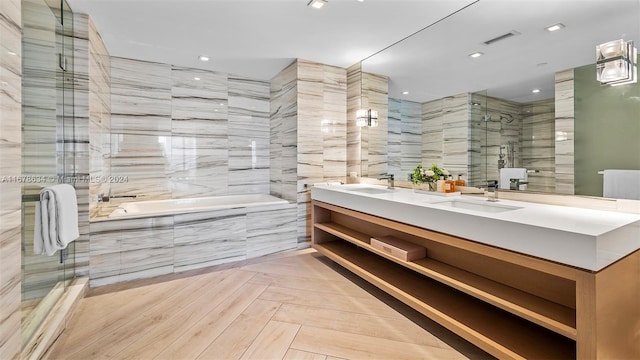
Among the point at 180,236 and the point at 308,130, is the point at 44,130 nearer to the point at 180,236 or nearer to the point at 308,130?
the point at 180,236

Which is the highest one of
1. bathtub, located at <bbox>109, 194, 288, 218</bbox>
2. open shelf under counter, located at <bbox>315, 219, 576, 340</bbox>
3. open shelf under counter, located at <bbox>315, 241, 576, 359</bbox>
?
bathtub, located at <bbox>109, 194, 288, 218</bbox>

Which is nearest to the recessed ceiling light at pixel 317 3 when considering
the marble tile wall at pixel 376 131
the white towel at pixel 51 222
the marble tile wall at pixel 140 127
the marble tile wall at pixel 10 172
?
the marble tile wall at pixel 376 131

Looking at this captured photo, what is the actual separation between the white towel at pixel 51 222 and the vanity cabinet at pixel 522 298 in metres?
2.14

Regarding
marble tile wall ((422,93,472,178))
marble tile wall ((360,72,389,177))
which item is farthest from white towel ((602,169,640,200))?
marble tile wall ((360,72,389,177))

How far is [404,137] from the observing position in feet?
9.95

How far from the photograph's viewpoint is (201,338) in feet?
6.07

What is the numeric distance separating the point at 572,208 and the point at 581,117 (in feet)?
1.86

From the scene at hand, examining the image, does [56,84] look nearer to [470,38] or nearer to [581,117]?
[470,38]

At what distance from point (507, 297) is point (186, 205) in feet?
11.4

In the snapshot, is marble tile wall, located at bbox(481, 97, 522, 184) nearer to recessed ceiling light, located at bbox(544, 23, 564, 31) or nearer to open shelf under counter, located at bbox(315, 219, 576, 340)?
recessed ceiling light, located at bbox(544, 23, 564, 31)

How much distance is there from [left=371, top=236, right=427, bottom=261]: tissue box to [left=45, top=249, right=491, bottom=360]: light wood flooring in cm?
40

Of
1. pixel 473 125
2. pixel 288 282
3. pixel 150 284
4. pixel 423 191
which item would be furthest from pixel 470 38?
pixel 150 284

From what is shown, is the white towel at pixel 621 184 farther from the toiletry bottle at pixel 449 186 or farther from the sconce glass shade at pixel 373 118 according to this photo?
the sconce glass shade at pixel 373 118

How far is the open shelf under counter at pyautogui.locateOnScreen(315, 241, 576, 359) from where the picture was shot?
147cm
